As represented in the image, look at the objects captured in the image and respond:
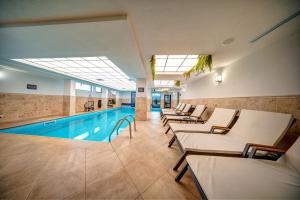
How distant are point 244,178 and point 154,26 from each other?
237 cm

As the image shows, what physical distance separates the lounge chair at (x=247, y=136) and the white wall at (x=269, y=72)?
61 centimetres

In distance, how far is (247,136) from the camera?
6.40ft

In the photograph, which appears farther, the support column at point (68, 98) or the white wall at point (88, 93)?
the white wall at point (88, 93)

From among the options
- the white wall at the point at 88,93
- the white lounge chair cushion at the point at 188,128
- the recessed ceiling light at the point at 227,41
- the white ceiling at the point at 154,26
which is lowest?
the white lounge chair cushion at the point at 188,128

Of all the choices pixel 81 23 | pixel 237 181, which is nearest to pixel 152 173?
pixel 237 181

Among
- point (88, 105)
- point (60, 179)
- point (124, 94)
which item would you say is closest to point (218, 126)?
point (60, 179)

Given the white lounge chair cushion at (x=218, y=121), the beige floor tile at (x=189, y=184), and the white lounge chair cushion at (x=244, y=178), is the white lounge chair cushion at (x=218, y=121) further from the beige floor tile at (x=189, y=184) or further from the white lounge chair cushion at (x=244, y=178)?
the white lounge chair cushion at (x=244, y=178)

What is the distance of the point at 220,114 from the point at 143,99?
4.18m

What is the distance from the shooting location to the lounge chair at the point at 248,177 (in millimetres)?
865

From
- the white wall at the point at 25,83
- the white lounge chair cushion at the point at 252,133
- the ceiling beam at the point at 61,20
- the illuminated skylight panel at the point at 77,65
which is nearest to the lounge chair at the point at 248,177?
the white lounge chair cushion at the point at 252,133

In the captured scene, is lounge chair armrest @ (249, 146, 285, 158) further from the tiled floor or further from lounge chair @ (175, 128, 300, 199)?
the tiled floor

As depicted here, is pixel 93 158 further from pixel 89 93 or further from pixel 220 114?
pixel 89 93

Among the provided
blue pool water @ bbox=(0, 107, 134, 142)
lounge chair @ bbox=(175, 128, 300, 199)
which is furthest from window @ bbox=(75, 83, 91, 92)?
lounge chair @ bbox=(175, 128, 300, 199)

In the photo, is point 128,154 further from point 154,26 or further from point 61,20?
point 61,20
